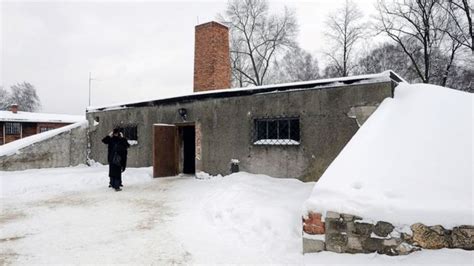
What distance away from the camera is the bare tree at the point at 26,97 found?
49406 millimetres

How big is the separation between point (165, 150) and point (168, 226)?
5.23 meters

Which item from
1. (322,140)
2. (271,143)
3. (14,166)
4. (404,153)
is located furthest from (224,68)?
(404,153)

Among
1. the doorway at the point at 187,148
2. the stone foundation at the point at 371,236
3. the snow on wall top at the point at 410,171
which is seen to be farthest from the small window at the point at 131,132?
the stone foundation at the point at 371,236

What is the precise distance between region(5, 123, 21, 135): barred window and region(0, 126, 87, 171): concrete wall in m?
17.8

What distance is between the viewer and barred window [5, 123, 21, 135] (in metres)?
25.8

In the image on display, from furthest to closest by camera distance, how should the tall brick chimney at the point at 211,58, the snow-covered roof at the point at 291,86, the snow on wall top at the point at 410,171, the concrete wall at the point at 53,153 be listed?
the tall brick chimney at the point at 211,58 → the concrete wall at the point at 53,153 → the snow-covered roof at the point at 291,86 → the snow on wall top at the point at 410,171

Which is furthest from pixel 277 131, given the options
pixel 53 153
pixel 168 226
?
pixel 53 153

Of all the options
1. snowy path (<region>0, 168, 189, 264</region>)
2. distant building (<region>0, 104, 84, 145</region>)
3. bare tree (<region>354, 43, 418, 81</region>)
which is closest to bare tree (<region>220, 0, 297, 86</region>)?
bare tree (<region>354, 43, 418, 81</region>)

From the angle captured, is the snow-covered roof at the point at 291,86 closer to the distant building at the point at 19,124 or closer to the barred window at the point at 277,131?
the barred window at the point at 277,131

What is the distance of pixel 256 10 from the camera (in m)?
31.5

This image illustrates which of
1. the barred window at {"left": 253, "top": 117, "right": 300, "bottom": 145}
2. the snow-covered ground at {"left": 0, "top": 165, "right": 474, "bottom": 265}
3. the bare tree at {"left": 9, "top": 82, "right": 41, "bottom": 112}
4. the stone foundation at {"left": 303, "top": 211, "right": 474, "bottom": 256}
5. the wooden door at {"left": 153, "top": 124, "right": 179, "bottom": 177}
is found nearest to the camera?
the stone foundation at {"left": 303, "top": 211, "right": 474, "bottom": 256}

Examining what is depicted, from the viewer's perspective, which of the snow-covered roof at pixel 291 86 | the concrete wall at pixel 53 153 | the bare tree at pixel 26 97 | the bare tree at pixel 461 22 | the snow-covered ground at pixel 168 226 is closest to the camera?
the snow-covered ground at pixel 168 226

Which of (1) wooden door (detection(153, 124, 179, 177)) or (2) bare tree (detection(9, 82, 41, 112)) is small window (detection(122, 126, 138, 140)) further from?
(2) bare tree (detection(9, 82, 41, 112))

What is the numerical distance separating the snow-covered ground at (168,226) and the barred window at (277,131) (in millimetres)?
919
